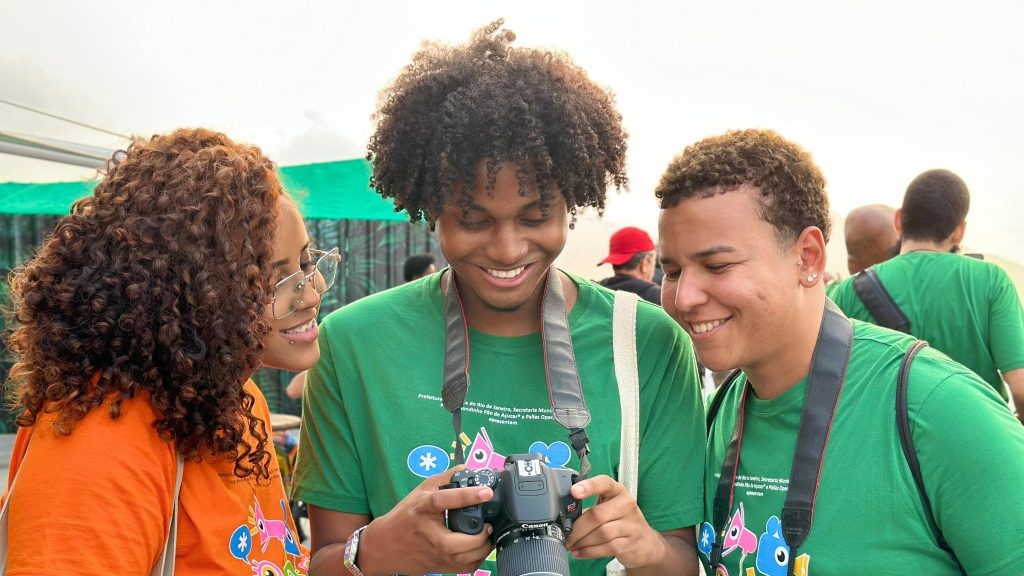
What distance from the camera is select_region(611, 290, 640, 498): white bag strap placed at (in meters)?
2.01

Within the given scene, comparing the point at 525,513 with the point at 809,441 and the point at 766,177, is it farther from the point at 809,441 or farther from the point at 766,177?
the point at 766,177

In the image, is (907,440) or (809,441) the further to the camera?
(809,441)

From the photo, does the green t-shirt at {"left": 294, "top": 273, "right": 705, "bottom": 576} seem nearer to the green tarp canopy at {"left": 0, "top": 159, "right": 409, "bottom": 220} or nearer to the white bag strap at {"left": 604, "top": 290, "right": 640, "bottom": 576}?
the white bag strap at {"left": 604, "top": 290, "right": 640, "bottom": 576}

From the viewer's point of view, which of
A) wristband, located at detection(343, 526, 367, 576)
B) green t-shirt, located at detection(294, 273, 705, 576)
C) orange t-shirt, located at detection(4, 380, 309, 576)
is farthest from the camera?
green t-shirt, located at detection(294, 273, 705, 576)

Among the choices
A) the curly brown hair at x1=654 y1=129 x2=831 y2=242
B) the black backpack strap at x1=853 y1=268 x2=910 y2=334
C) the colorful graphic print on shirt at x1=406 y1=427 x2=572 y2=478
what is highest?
the curly brown hair at x1=654 y1=129 x2=831 y2=242

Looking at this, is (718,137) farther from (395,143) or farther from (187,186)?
(187,186)

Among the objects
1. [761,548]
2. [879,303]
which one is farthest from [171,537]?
[879,303]

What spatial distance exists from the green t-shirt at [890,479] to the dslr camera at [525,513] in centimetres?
45

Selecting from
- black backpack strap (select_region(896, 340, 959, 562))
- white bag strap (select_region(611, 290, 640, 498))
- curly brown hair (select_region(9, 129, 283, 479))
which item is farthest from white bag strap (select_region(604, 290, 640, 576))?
curly brown hair (select_region(9, 129, 283, 479))

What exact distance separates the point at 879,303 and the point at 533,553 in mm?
2886

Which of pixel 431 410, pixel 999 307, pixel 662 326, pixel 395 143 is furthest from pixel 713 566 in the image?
pixel 999 307

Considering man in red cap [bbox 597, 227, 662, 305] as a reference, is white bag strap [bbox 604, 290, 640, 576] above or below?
below

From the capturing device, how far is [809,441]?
183 centimetres

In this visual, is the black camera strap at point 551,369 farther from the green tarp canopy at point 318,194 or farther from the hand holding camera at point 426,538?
the green tarp canopy at point 318,194
